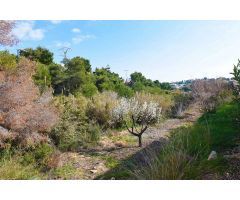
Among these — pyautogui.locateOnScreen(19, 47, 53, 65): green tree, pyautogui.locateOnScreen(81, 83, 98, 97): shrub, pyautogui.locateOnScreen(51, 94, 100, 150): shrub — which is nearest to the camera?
pyautogui.locateOnScreen(51, 94, 100, 150): shrub

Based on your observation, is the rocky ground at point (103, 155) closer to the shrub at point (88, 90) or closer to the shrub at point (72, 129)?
the shrub at point (72, 129)

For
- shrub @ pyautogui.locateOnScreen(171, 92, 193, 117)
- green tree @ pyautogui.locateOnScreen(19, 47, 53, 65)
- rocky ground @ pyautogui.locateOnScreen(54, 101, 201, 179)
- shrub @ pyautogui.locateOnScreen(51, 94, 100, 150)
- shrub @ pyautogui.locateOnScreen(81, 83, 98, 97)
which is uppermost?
green tree @ pyautogui.locateOnScreen(19, 47, 53, 65)

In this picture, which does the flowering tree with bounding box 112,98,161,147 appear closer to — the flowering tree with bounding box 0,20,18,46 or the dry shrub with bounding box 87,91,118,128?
the dry shrub with bounding box 87,91,118,128

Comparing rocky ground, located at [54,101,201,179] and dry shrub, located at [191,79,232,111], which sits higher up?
dry shrub, located at [191,79,232,111]

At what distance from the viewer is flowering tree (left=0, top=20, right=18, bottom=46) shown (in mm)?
7258

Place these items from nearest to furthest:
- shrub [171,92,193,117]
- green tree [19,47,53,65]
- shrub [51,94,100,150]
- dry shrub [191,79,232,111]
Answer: shrub [51,94,100,150] → dry shrub [191,79,232,111] → green tree [19,47,53,65] → shrub [171,92,193,117]

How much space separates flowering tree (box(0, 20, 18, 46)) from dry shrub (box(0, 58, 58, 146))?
1.83 ft

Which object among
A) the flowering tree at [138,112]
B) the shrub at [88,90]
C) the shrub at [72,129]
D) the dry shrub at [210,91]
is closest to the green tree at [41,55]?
the shrub at [88,90]

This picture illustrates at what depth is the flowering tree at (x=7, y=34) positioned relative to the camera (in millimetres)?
7258

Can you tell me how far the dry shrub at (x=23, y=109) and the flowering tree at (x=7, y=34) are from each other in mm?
558

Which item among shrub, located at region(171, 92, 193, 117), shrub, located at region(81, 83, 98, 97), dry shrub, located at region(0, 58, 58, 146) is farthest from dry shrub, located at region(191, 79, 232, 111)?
dry shrub, located at region(0, 58, 58, 146)

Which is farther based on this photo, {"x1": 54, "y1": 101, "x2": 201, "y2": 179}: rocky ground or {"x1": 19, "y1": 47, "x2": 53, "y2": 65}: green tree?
{"x1": 19, "y1": 47, "x2": 53, "y2": 65}: green tree
